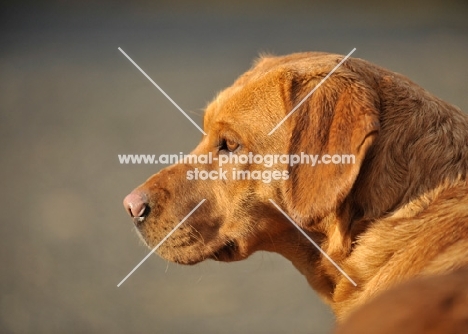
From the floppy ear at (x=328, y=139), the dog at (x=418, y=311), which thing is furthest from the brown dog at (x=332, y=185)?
the dog at (x=418, y=311)

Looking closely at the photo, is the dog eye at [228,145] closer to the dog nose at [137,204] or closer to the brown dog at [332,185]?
the brown dog at [332,185]

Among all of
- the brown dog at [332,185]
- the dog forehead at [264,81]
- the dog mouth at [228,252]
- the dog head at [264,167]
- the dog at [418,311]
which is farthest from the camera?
the dog mouth at [228,252]

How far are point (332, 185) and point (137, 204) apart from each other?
0.95 m

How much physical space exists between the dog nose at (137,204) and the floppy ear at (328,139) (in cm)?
69

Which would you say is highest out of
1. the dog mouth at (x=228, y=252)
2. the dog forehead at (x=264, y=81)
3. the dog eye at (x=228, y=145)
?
the dog forehead at (x=264, y=81)

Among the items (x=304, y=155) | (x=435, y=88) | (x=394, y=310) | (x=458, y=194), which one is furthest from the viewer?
(x=435, y=88)

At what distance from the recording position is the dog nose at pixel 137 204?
3559 millimetres

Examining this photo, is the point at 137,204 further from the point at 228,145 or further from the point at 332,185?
the point at 332,185

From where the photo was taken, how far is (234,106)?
3529 millimetres

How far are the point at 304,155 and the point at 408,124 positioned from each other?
0.44 meters

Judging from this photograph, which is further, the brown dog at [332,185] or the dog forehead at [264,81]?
the dog forehead at [264,81]

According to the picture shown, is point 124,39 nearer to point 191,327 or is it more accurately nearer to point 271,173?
point 191,327

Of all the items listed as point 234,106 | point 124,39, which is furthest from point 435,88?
point 234,106

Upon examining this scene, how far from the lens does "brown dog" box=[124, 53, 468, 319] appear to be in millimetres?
3045
